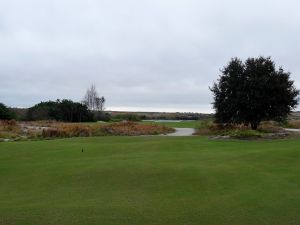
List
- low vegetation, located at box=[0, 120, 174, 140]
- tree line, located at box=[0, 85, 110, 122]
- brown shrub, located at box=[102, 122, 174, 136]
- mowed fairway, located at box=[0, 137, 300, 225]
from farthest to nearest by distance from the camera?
tree line, located at box=[0, 85, 110, 122]
brown shrub, located at box=[102, 122, 174, 136]
low vegetation, located at box=[0, 120, 174, 140]
mowed fairway, located at box=[0, 137, 300, 225]

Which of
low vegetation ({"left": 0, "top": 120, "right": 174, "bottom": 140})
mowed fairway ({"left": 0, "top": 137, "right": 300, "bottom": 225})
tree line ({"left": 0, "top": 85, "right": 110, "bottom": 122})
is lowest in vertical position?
mowed fairway ({"left": 0, "top": 137, "right": 300, "bottom": 225})

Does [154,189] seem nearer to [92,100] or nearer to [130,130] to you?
[130,130]

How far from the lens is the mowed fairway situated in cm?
929

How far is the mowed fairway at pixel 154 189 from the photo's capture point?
30.5 ft

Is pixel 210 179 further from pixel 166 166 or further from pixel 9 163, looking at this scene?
pixel 9 163

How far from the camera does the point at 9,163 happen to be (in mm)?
19062

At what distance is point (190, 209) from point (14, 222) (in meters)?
3.65

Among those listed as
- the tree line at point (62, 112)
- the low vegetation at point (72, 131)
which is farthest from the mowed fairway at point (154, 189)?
the tree line at point (62, 112)

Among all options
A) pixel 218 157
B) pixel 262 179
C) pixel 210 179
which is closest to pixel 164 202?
pixel 210 179

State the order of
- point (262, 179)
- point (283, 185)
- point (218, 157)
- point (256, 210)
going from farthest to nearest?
point (218, 157)
point (262, 179)
point (283, 185)
point (256, 210)

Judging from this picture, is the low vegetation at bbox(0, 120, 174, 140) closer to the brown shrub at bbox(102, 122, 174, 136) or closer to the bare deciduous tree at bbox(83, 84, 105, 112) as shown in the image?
the brown shrub at bbox(102, 122, 174, 136)

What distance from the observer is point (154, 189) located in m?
12.4

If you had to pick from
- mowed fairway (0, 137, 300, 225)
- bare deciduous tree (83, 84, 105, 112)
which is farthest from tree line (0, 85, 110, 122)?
mowed fairway (0, 137, 300, 225)

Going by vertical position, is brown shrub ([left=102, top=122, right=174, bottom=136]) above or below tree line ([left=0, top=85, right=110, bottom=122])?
below
